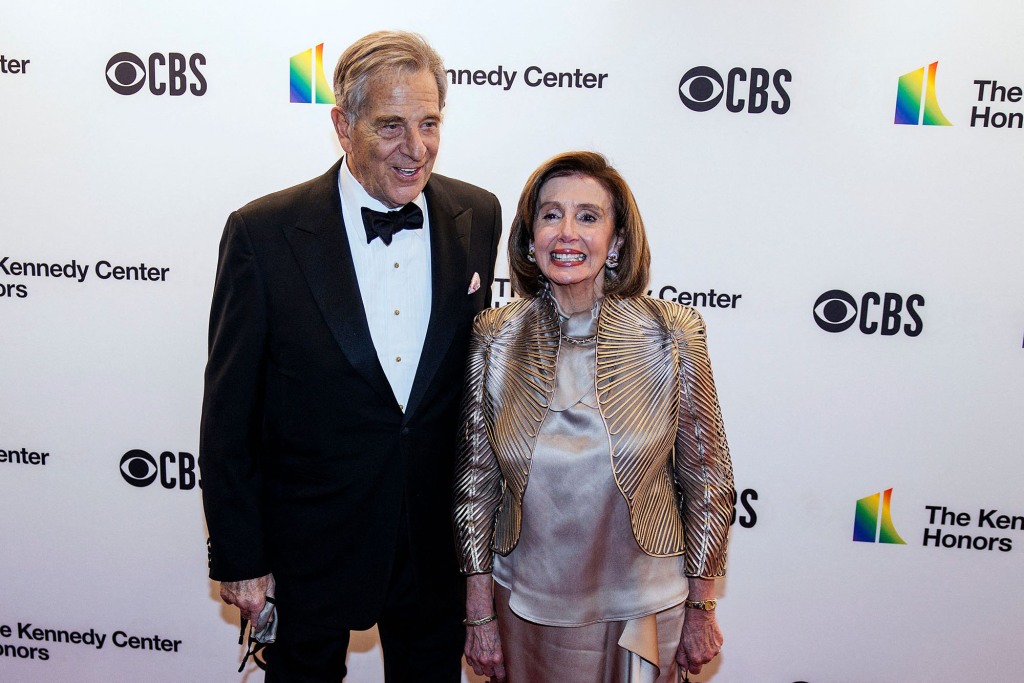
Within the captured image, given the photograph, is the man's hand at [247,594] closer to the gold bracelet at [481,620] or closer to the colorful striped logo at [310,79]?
the gold bracelet at [481,620]

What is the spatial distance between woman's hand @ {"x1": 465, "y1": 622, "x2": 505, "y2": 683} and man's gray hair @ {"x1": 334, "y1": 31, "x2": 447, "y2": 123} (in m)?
1.26

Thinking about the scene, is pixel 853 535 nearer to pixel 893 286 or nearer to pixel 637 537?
pixel 893 286

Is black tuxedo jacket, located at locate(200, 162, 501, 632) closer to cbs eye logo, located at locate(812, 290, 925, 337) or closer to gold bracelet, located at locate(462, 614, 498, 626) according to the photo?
gold bracelet, located at locate(462, 614, 498, 626)

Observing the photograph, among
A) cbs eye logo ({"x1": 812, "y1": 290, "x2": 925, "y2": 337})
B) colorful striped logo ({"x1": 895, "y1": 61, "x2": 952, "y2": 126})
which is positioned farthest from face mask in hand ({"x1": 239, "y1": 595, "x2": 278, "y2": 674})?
colorful striped logo ({"x1": 895, "y1": 61, "x2": 952, "y2": 126})

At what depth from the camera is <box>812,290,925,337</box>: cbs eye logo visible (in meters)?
2.77

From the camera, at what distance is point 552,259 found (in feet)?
5.93

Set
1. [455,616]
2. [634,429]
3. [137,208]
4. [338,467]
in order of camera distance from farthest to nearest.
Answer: [137,208] < [455,616] < [338,467] < [634,429]

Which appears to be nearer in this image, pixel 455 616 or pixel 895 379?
pixel 455 616

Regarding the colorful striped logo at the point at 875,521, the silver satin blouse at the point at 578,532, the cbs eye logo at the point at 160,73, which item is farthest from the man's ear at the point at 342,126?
the colorful striped logo at the point at 875,521

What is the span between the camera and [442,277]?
77.5 inches

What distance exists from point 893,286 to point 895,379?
0.33 metres

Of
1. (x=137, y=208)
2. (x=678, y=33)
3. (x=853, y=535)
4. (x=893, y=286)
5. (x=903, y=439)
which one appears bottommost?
(x=853, y=535)

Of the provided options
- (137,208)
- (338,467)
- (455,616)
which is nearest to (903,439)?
(455,616)

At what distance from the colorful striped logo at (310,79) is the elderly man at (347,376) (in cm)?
85
